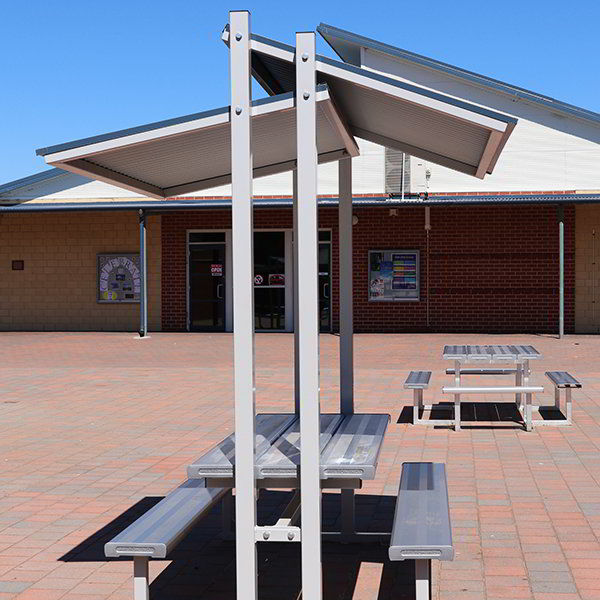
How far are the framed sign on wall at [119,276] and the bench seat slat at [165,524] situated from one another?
774 inches

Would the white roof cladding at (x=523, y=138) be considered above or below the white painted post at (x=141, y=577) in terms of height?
above

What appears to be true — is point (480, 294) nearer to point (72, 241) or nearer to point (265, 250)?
point (265, 250)

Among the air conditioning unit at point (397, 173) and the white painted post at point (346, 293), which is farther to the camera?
the air conditioning unit at point (397, 173)

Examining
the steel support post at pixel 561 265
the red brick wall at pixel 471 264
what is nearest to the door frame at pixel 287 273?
the red brick wall at pixel 471 264

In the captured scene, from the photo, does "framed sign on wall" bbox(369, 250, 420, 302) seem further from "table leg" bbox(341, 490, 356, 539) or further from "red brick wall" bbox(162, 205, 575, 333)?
"table leg" bbox(341, 490, 356, 539)

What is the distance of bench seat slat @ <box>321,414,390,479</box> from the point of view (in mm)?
4172

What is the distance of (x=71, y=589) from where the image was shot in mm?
4863

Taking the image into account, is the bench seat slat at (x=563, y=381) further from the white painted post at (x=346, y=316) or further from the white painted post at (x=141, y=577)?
the white painted post at (x=141, y=577)

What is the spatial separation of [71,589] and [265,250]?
19353 mm

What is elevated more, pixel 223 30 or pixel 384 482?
pixel 223 30

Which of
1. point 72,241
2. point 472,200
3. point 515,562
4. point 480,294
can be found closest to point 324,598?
point 515,562

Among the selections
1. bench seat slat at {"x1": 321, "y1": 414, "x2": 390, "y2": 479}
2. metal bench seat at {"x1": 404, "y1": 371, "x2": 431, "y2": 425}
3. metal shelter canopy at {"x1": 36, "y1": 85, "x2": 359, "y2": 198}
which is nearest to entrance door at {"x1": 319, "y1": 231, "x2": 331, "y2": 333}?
metal bench seat at {"x1": 404, "y1": 371, "x2": 431, "y2": 425}

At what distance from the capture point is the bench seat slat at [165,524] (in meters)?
4.06

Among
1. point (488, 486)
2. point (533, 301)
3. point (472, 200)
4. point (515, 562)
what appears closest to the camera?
point (515, 562)
